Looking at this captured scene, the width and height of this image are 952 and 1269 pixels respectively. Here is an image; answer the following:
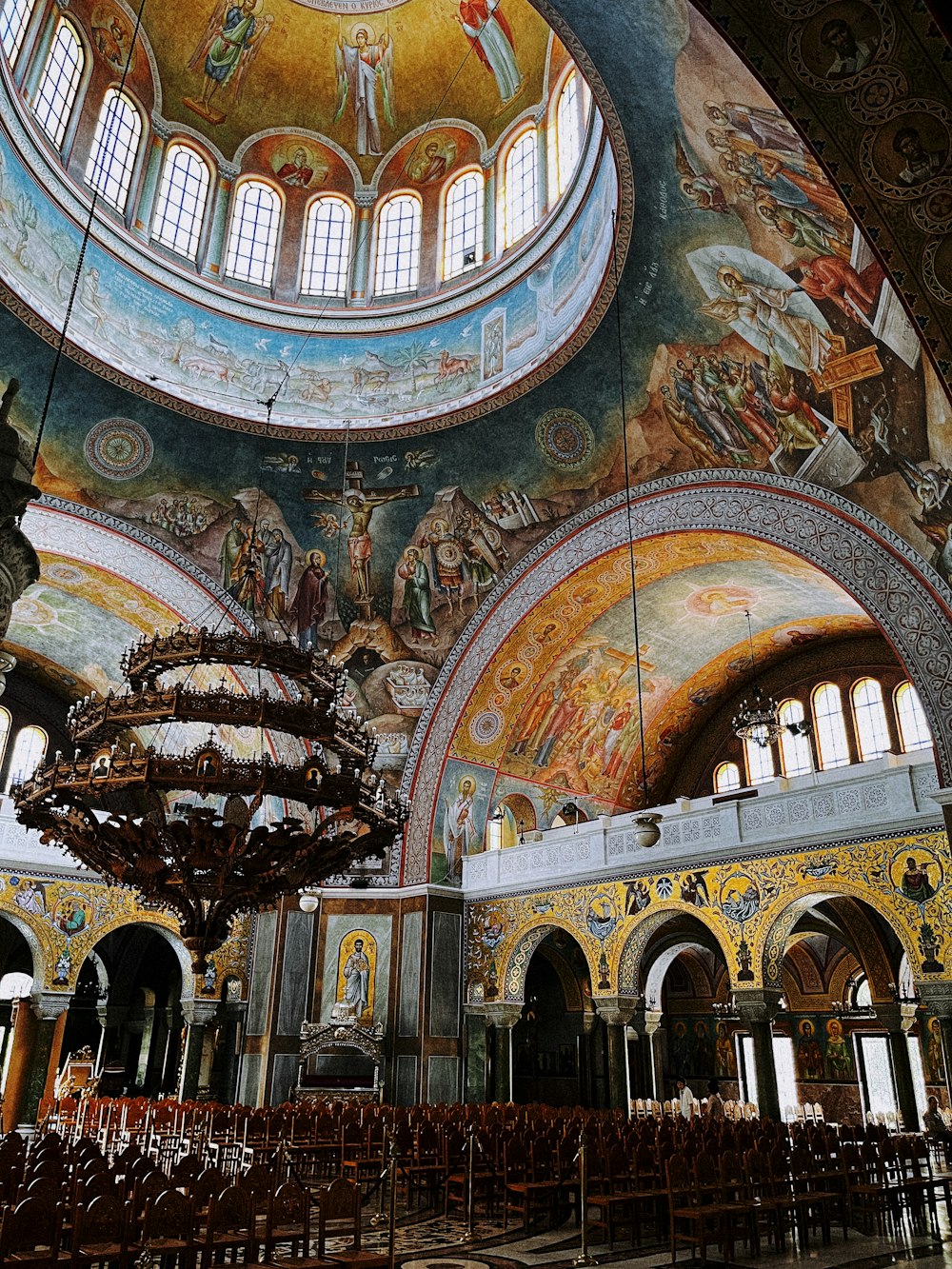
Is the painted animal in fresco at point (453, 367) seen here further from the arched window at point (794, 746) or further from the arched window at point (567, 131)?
the arched window at point (794, 746)

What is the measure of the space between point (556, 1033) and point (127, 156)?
21354 millimetres

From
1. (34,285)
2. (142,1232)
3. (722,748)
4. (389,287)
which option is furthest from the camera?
(722,748)

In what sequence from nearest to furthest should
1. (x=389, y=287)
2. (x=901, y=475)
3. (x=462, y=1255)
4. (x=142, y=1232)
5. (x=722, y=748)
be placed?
1. (x=142, y=1232)
2. (x=462, y=1255)
3. (x=901, y=475)
4. (x=389, y=287)
5. (x=722, y=748)

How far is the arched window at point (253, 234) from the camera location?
63.0 ft

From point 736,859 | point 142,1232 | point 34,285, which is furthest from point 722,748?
point 142,1232

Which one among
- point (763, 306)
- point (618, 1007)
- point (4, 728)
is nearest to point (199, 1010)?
point (4, 728)

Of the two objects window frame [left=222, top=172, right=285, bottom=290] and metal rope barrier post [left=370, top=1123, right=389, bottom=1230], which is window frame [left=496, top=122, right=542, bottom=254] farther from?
metal rope barrier post [left=370, top=1123, right=389, bottom=1230]

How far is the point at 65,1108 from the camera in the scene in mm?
17766

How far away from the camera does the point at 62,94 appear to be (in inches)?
632

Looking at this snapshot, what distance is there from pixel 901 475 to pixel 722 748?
1131 centimetres

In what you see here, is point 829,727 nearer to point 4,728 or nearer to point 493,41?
point 493,41

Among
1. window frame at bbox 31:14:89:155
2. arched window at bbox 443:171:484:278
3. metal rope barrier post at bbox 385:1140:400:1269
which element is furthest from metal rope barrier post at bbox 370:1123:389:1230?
window frame at bbox 31:14:89:155

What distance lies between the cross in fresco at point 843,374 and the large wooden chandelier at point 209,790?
24.5ft

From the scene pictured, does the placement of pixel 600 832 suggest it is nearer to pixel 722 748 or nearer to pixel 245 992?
pixel 722 748
